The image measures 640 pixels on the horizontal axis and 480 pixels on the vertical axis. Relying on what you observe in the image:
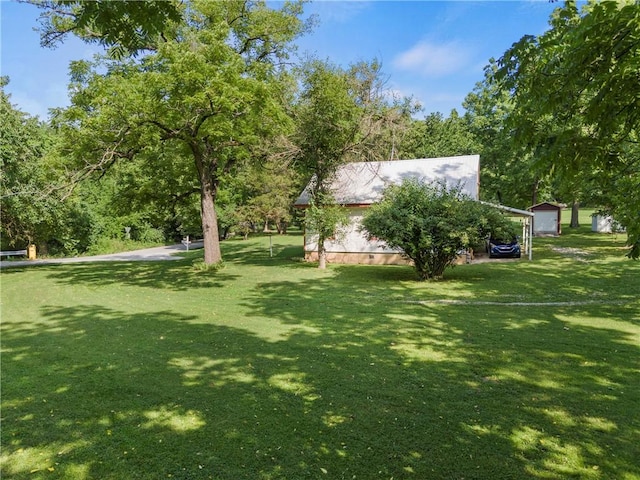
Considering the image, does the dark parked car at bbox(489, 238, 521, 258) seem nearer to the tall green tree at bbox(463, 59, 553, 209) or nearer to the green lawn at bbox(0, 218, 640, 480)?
the green lawn at bbox(0, 218, 640, 480)

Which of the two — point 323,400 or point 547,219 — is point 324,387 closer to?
point 323,400

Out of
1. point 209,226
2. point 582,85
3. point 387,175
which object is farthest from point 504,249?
point 582,85

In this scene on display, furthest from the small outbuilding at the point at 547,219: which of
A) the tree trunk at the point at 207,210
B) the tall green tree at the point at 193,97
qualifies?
the tree trunk at the point at 207,210

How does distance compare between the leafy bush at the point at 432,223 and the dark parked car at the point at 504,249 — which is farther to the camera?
the dark parked car at the point at 504,249

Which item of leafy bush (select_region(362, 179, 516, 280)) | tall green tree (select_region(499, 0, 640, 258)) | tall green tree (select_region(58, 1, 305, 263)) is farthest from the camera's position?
leafy bush (select_region(362, 179, 516, 280))

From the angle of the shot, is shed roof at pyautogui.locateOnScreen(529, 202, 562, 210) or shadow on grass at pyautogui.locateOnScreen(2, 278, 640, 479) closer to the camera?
shadow on grass at pyautogui.locateOnScreen(2, 278, 640, 479)

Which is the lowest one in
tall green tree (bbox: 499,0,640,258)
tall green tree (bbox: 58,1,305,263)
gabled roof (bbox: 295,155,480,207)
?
tall green tree (bbox: 499,0,640,258)

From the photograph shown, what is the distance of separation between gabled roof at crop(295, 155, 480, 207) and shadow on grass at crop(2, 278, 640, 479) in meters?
12.6

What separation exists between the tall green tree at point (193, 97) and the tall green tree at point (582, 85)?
9.76 metres

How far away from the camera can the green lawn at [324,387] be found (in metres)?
3.55

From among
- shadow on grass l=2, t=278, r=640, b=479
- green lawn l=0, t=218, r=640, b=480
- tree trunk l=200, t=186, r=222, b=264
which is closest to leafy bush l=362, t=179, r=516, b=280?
green lawn l=0, t=218, r=640, b=480

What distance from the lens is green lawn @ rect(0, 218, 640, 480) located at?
11.7ft

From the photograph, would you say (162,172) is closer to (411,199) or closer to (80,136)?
(80,136)

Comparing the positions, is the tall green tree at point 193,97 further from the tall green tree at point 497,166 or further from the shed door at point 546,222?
the shed door at point 546,222
